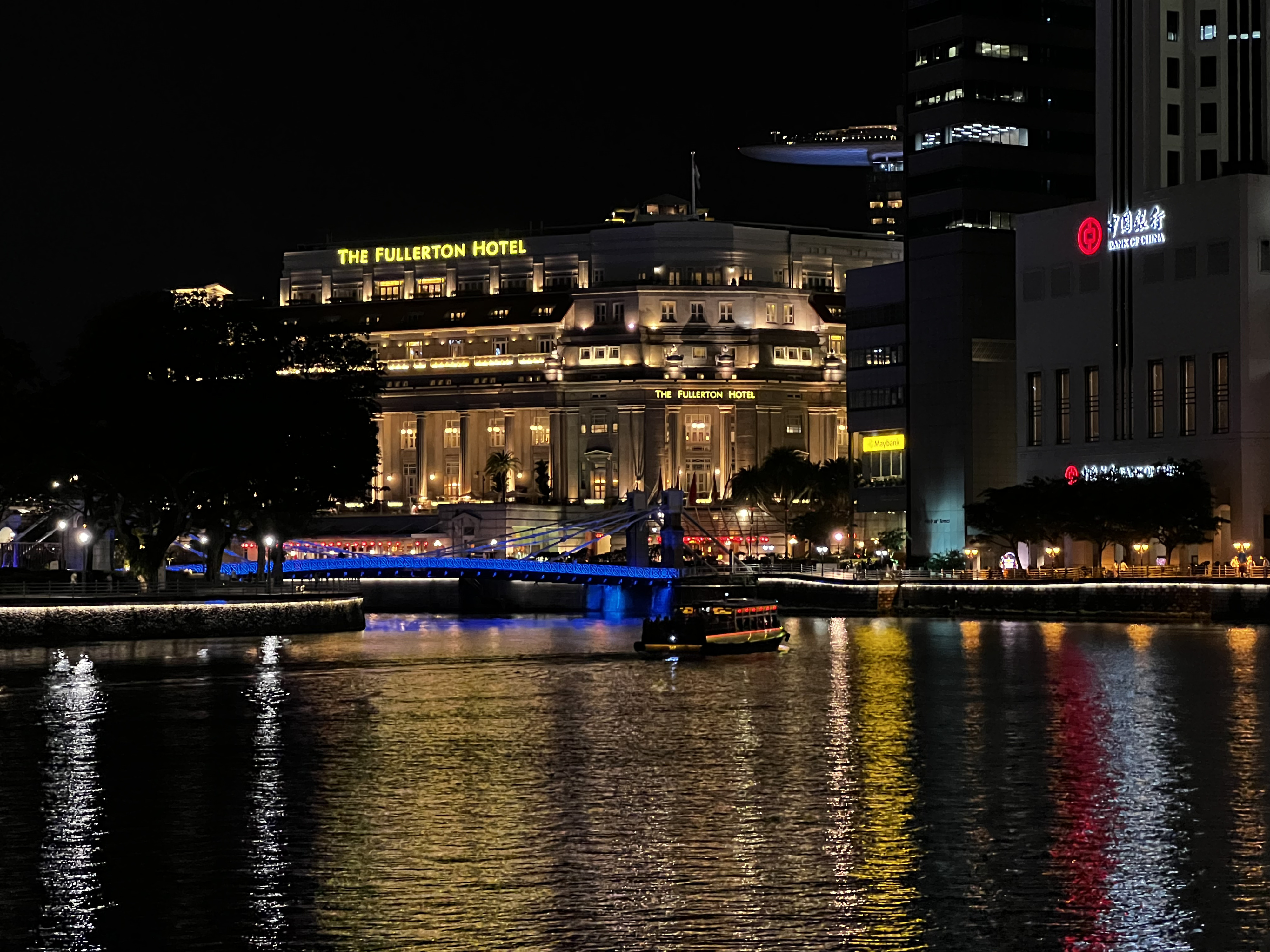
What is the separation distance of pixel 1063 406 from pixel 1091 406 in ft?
11.8

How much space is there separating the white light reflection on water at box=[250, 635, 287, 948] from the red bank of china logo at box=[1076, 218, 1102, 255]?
344 ft

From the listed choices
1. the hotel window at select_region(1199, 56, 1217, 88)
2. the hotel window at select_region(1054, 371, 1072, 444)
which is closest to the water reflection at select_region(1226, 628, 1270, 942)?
the hotel window at select_region(1054, 371, 1072, 444)

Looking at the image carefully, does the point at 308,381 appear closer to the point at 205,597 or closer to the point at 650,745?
the point at 205,597

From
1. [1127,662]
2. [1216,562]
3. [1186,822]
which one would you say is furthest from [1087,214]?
→ [1186,822]

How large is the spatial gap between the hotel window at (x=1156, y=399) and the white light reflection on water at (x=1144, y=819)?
80.6 m

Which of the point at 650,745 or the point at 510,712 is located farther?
the point at 510,712

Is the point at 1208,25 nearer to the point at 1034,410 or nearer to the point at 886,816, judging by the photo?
the point at 1034,410

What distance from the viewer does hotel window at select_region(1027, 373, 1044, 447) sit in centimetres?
19138

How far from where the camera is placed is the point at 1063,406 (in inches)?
7426

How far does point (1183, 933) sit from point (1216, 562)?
4900 inches

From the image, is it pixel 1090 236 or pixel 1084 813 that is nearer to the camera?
pixel 1084 813

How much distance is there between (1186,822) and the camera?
56938 mm

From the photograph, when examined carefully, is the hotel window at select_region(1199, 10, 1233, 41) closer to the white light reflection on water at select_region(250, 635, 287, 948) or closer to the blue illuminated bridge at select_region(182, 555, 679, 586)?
the blue illuminated bridge at select_region(182, 555, 679, 586)

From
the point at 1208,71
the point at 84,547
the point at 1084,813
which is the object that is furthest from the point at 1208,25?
the point at 1084,813
